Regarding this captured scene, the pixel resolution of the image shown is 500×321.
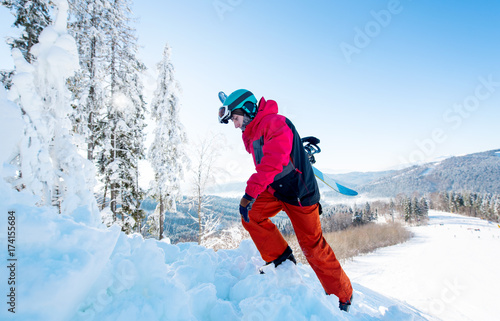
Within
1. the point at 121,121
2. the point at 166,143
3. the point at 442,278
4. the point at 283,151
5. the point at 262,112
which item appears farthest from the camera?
the point at 442,278

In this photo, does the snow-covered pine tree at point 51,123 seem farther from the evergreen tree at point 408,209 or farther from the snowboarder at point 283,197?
the evergreen tree at point 408,209

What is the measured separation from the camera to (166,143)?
12.3 m

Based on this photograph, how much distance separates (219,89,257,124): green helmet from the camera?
7.71 ft

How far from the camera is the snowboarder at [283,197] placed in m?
2.11

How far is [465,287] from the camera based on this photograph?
19.6m

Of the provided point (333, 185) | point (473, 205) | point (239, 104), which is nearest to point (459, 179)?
point (473, 205)

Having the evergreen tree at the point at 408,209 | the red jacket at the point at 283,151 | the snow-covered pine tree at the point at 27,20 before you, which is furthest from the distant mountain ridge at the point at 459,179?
the snow-covered pine tree at the point at 27,20

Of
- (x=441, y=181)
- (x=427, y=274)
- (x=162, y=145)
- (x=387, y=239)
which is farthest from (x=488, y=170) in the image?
(x=162, y=145)

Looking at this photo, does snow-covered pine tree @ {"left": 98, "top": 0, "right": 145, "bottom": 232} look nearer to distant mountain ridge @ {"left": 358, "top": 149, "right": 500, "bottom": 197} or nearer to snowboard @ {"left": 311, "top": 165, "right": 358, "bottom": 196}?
snowboard @ {"left": 311, "top": 165, "right": 358, "bottom": 196}

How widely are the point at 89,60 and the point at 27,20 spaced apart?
221cm

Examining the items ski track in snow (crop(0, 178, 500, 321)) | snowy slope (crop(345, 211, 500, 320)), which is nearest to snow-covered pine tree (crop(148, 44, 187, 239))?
ski track in snow (crop(0, 178, 500, 321))

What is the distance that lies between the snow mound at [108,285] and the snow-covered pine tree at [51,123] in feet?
7.12

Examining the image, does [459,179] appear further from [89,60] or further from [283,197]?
[89,60]

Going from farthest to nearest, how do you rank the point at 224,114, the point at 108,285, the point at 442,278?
the point at 442,278
the point at 224,114
the point at 108,285
